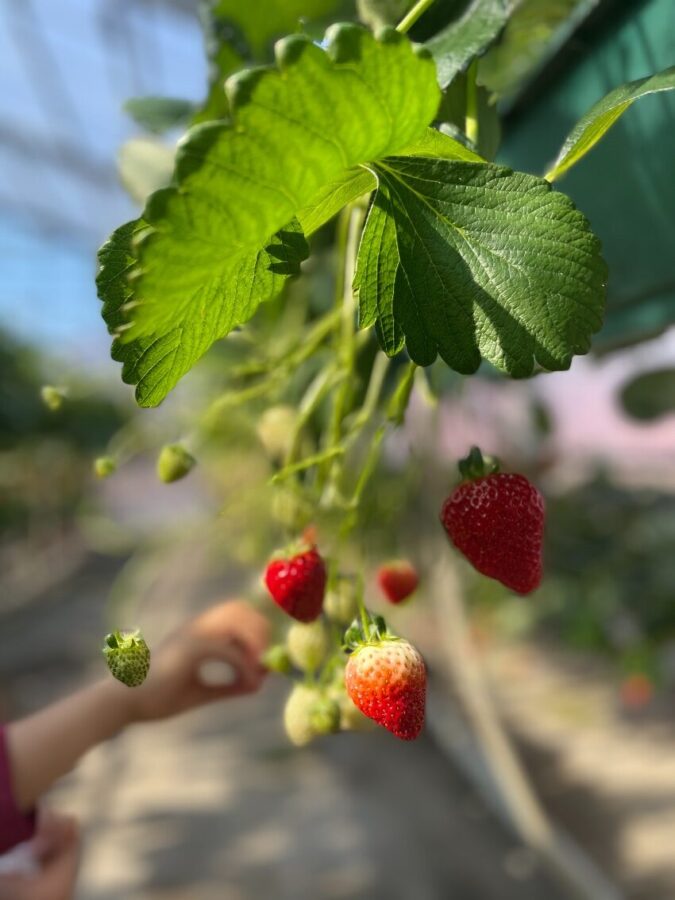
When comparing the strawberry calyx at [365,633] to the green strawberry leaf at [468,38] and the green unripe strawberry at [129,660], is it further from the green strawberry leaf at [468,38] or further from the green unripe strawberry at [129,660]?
the green strawberry leaf at [468,38]

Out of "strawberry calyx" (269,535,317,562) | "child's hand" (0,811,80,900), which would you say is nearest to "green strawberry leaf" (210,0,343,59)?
"strawberry calyx" (269,535,317,562)

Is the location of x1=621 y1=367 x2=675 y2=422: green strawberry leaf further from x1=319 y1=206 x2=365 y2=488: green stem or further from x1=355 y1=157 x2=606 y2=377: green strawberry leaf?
x1=355 y1=157 x2=606 y2=377: green strawberry leaf

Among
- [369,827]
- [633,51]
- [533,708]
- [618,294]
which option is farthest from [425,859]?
[633,51]

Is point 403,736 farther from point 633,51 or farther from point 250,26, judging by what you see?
point 250,26

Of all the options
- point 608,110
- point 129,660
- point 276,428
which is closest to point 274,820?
point 276,428

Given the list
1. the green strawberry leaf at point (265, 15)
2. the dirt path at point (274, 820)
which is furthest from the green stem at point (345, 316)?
the dirt path at point (274, 820)

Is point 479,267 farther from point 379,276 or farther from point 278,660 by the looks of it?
point 278,660
